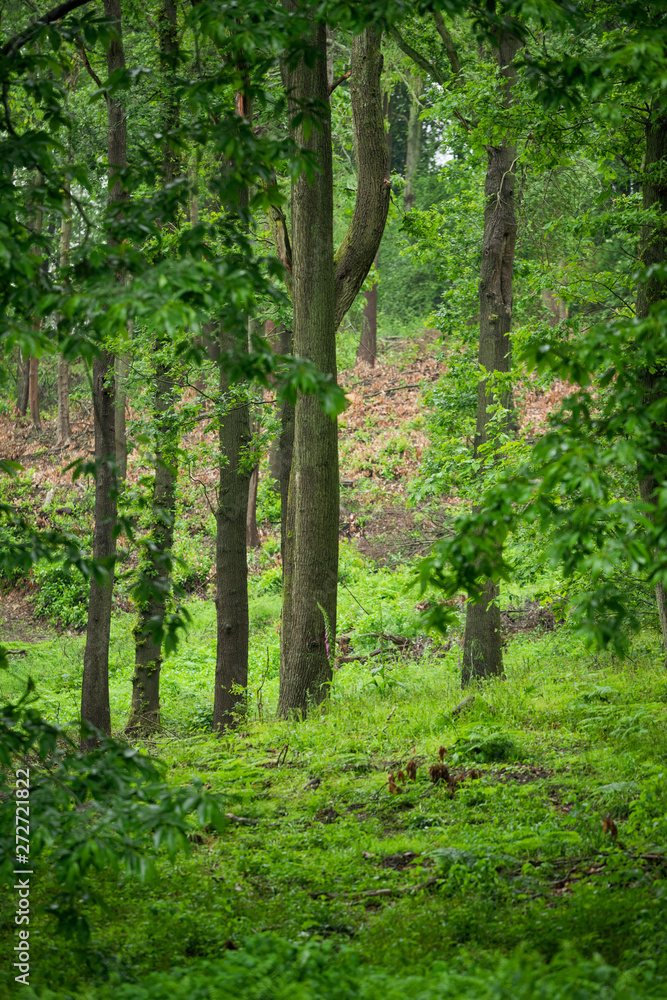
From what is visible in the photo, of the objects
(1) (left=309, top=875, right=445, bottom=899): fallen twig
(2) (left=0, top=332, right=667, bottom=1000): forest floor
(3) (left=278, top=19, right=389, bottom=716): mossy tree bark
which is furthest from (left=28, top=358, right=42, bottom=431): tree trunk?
(1) (left=309, top=875, right=445, bottom=899): fallen twig

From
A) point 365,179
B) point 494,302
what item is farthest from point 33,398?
point 365,179

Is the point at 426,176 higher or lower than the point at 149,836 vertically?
higher

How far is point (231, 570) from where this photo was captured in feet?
33.5

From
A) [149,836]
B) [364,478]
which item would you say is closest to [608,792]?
[149,836]

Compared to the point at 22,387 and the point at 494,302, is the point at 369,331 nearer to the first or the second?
the point at 22,387

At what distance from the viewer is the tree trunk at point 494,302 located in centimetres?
1070

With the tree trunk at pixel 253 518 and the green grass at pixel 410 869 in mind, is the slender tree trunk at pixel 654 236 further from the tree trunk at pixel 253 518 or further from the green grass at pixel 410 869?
the tree trunk at pixel 253 518

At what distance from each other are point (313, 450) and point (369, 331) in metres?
20.6

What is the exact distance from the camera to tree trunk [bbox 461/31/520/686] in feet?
35.1

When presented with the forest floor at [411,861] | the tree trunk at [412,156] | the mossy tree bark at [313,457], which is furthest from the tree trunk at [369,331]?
the mossy tree bark at [313,457]

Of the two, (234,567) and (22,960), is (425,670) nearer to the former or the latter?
(234,567)

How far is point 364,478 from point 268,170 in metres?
18.5

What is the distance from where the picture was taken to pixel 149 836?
3.54 m

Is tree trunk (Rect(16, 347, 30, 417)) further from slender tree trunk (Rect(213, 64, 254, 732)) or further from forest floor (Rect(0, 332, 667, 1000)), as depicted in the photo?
forest floor (Rect(0, 332, 667, 1000))
